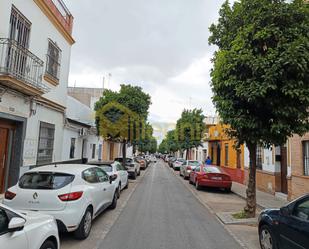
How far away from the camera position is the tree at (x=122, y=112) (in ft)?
64.6

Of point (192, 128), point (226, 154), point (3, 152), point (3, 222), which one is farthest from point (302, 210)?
point (192, 128)

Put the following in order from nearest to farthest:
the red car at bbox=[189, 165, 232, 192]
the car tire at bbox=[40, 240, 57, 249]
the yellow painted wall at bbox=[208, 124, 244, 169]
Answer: the car tire at bbox=[40, 240, 57, 249]
the red car at bbox=[189, 165, 232, 192]
the yellow painted wall at bbox=[208, 124, 244, 169]

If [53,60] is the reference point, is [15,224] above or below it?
below

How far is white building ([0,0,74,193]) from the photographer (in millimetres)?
8812

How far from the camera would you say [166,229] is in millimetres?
7055

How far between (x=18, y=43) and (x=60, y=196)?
5866 millimetres

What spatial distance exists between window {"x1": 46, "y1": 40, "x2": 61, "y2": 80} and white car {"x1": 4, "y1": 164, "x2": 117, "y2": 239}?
6998 millimetres

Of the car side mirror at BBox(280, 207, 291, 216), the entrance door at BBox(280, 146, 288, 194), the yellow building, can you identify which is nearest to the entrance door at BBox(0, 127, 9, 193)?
the car side mirror at BBox(280, 207, 291, 216)

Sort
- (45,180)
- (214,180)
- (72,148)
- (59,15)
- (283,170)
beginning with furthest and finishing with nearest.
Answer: (72,148) < (214,180) < (283,170) < (59,15) < (45,180)

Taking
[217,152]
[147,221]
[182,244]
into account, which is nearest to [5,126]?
[147,221]

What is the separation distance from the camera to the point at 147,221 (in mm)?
7805

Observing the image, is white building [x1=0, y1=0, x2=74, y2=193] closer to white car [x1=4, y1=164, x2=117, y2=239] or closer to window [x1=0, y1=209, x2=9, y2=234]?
white car [x1=4, y1=164, x2=117, y2=239]

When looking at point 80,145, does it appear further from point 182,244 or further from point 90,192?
point 182,244

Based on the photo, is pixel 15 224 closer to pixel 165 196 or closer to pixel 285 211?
pixel 285 211
